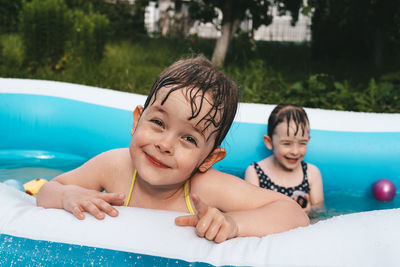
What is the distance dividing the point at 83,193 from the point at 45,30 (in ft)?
20.2

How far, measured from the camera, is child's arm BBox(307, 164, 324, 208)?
331 centimetres

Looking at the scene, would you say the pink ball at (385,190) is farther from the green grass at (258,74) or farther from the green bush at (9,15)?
the green bush at (9,15)

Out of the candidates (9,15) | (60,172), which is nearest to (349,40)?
(60,172)

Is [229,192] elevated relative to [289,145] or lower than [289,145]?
elevated

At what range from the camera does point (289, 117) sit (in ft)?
10.4

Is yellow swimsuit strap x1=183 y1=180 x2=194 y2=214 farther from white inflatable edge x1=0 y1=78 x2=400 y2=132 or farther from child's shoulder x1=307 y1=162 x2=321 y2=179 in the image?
white inflatable edge x1=0 y1=78 x2=400 y2=132

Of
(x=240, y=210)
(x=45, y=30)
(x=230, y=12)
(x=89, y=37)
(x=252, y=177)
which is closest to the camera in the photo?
(x=240, y=210)

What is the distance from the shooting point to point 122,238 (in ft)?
4.83

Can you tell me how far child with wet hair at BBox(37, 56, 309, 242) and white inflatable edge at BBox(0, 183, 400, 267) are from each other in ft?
0.17

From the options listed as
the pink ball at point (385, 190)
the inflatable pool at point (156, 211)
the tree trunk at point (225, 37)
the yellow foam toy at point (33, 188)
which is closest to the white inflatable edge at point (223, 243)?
the inflatable pool at point (156, 211)

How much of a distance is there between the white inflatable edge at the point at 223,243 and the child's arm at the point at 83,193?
0.13ft

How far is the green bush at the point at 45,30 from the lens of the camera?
7.14 m

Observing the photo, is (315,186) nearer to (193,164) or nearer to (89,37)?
(193,164)

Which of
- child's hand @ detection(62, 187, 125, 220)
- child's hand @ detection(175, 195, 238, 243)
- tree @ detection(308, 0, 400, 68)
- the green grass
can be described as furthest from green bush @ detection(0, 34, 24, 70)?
child's hand @ detection(175, 195, 238, 243)
